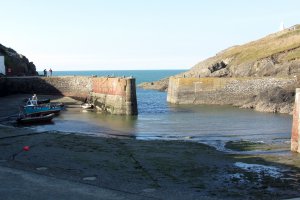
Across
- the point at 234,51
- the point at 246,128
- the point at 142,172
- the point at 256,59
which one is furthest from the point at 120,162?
the point at 234,51

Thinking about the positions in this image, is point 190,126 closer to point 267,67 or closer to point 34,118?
point 34,118

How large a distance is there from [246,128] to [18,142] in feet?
61.2

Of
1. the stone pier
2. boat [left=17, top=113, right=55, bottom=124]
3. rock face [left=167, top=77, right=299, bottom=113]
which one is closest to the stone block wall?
rock face [left=167, top=77, right=299, bottom=113]

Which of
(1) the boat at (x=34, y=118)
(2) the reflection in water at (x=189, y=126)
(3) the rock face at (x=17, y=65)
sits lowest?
(2) the reflection in water at (x=189, y=126)

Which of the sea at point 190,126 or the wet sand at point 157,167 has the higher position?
the wet sand at point 157,167

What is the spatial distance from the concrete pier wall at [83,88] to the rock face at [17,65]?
20.4ft

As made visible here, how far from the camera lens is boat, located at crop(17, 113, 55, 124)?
3236cm

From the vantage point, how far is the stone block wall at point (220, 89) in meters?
56.2

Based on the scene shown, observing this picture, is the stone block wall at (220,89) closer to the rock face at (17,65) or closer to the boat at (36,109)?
the rock face at (17,65)

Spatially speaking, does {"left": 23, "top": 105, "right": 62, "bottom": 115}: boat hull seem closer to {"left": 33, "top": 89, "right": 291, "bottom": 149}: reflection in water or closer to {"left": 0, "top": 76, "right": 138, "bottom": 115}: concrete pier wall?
{"left": 33, "top": 89, "right": 291, "bottom": 149}: reflection in water

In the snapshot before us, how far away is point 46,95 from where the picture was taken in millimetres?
56281

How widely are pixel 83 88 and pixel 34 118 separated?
21765 mm

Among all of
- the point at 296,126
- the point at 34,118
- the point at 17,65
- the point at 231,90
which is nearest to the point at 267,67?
the point at 231,90

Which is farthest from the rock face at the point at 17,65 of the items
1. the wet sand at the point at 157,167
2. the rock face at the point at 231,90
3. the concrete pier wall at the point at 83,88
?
→ the wet sand at the point at 157,167
